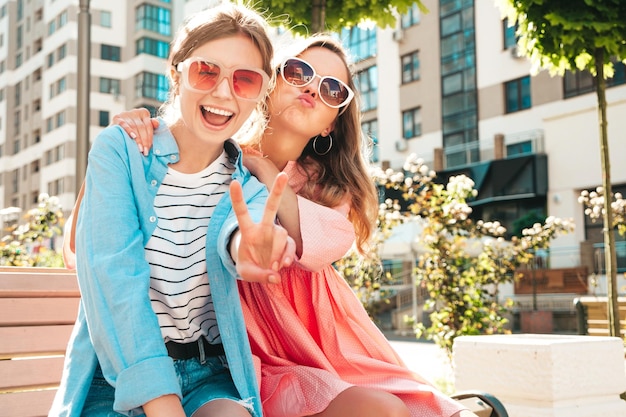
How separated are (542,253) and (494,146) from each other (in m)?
5.59

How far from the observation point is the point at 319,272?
8.23 feet

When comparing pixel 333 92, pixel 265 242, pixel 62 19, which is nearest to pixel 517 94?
pixel 333 92

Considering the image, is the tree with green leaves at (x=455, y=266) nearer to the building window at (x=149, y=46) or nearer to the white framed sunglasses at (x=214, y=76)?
the white framed sunglasses at (x=214, y=76)

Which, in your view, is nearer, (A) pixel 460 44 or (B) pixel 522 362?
(B) pixel 522 362

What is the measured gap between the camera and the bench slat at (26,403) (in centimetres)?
277

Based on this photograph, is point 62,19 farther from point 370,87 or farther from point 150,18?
point 370,87

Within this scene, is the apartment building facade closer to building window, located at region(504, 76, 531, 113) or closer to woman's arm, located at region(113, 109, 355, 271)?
building window, located at region(504, 76, 531, 113)

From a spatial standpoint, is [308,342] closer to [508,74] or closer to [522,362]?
[522,362]

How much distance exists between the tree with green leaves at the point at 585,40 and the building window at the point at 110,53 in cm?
4631

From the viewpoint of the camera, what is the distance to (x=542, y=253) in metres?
22.7

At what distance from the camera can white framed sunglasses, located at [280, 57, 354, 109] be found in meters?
2.69

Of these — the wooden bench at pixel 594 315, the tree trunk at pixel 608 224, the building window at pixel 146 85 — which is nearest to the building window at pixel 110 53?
the building window at pixel 146 85

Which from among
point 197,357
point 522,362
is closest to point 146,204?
point 197,357

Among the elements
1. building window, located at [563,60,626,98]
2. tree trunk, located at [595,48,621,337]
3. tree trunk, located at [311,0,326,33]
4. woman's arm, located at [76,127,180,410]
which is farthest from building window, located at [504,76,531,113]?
woman's arm, located at [76,127,180,410]
